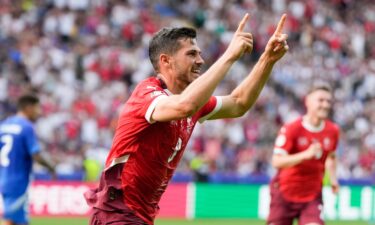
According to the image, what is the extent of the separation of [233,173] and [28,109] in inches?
474

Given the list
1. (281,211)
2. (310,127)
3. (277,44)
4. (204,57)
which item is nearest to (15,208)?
(281,211)

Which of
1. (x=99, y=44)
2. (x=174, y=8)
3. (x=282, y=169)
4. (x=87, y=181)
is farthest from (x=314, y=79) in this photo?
(x=282, y=169)

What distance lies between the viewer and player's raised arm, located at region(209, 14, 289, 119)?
20.3ft

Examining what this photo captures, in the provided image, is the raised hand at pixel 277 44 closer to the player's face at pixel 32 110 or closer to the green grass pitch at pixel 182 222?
the player's face at pixel 32 110

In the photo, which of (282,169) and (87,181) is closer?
(282,169)

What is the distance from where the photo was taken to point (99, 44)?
79.7ft

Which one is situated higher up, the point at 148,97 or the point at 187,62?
the point at 187,62

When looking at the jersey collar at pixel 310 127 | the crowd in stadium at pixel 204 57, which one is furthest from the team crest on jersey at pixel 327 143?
the crowd in stadium at pixel 204 57

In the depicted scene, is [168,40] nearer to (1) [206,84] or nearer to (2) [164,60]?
(2) [164,60]

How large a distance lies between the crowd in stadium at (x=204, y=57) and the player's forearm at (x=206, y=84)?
1520 centimetres

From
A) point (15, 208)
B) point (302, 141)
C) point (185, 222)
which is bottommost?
point (185, 222)

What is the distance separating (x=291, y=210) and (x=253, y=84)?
4.24 m

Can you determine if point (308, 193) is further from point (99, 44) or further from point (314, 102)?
point (99, 44)

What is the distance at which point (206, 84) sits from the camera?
5.54 m
